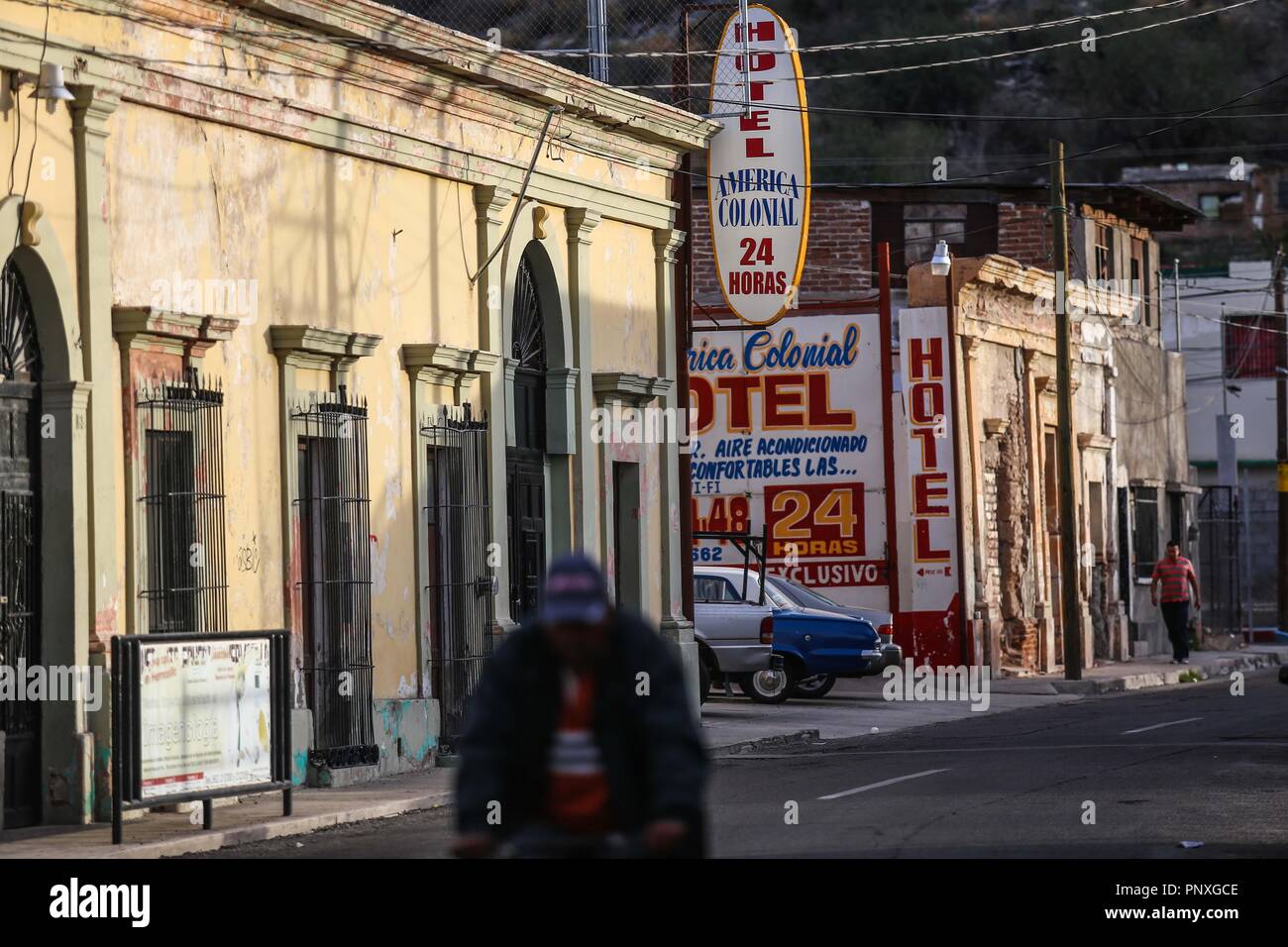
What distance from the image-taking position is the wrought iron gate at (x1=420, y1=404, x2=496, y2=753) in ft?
68.6

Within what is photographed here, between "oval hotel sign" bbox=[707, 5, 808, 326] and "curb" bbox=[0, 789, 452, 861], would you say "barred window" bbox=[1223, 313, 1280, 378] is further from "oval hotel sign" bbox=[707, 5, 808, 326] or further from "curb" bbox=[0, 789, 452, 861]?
"curb" bbox=[0, 789, 452, 861]

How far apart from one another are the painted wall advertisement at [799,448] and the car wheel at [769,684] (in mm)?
5517

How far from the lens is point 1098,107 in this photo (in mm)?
91562

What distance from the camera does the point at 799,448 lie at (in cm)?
3416

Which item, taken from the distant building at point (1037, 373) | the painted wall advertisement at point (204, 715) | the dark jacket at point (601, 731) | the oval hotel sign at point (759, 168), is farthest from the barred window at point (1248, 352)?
the dark jacket at point (601, 731)

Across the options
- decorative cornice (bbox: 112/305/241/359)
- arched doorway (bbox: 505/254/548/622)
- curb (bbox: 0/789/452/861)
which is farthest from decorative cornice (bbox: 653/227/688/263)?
curb (bbox: 0/789/452/861)

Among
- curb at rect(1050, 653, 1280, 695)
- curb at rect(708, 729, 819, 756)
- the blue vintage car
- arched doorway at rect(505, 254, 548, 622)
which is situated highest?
arched doorway at rect(505, 254, 548, 622)

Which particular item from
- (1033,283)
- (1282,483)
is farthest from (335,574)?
(1282,483)

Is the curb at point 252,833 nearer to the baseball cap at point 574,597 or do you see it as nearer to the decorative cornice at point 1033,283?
the baseball cap at point 574,597

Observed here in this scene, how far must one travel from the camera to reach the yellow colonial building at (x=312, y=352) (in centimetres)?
1591

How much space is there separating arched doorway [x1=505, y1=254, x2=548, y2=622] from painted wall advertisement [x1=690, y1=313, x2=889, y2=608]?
10862 mm

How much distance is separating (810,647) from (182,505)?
1266 cm
